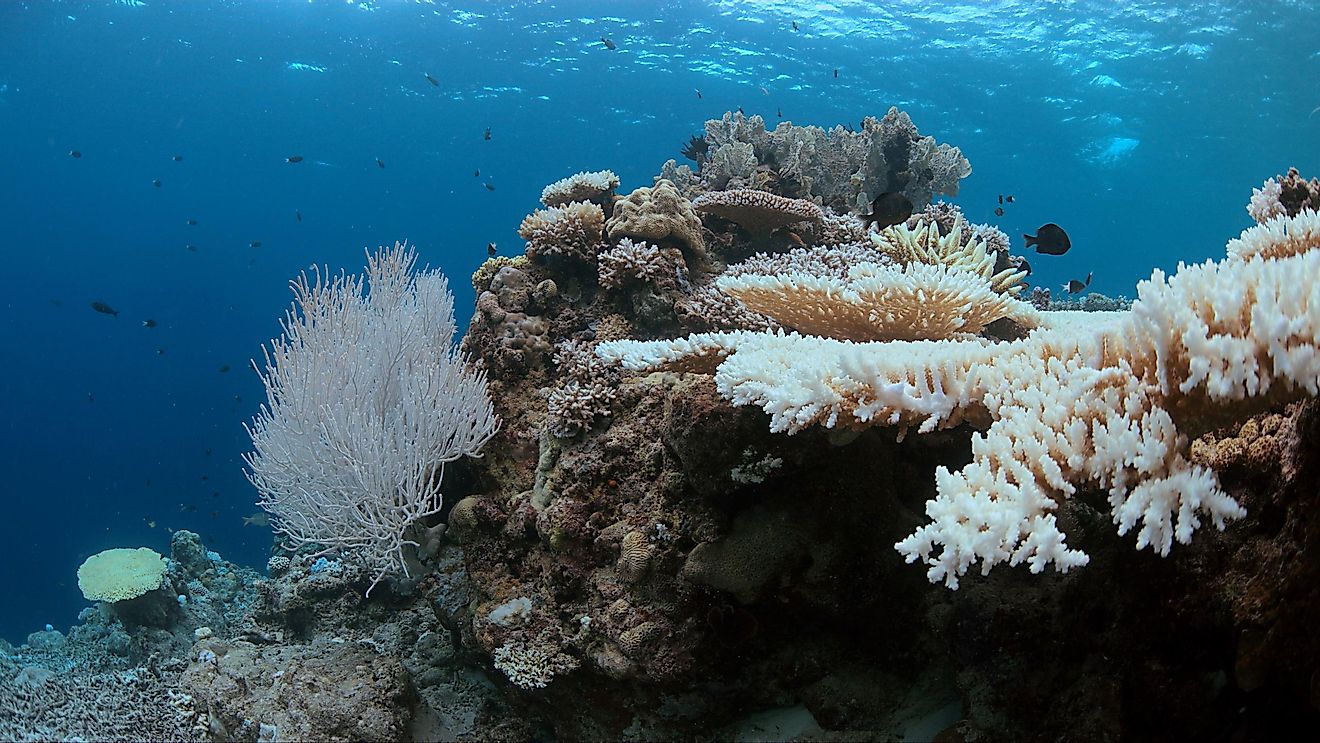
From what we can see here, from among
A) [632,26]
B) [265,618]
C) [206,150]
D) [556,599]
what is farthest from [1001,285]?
[206,150]

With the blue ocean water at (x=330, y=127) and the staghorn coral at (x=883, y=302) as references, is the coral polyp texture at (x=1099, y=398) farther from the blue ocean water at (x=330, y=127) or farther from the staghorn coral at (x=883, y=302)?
the blue ocean water at (x=330, y=127)

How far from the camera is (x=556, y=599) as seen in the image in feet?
12.7

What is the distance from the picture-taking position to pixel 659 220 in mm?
5293

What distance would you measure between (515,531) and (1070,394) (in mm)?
3240

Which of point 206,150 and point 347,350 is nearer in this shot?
point 347,350

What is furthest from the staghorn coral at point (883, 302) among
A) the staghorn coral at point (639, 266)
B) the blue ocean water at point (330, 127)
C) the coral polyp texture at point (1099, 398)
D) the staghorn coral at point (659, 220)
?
the blue ocean water at point (330, 127)

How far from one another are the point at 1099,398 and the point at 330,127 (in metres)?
50.1

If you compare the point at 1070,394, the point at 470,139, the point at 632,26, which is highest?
the point at 470,139

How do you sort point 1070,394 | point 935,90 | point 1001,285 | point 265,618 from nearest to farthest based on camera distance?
point 1070,394 < point 1001,285 < point 265,618 < point 935,90

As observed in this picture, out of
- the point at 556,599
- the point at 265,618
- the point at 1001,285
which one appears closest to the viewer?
the point at 556,599

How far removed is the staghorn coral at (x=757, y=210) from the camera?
19.3 feet

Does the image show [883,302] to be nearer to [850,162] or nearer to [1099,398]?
[1099,398]

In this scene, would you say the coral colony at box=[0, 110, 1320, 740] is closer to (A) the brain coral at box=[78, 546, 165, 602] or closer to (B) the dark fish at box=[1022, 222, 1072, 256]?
(B) the dark fish at box=[1022, 222, 1072, 256]

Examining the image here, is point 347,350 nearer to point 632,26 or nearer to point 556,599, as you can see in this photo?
point 556,599
